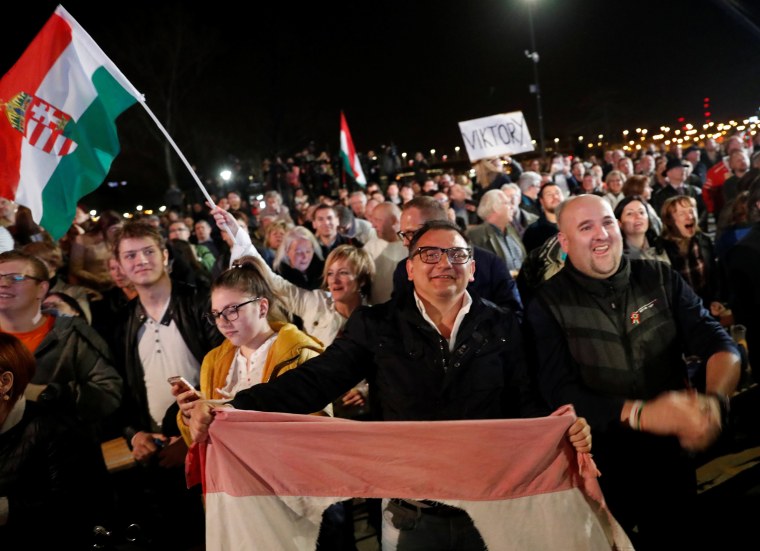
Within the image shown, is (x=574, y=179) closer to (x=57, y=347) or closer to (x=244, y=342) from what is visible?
(x=244, y=342)

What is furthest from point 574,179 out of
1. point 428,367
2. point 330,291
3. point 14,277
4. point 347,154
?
point 14,277

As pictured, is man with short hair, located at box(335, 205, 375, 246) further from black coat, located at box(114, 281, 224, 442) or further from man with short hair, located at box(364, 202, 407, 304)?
black coat, located at box(114, 281, 224, 442)

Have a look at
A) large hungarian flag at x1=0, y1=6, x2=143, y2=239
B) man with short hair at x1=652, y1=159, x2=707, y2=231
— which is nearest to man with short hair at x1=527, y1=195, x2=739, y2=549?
large hungarian flag at x1=0, y1=6, x2=143, y2=239

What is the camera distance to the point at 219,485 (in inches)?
98.3

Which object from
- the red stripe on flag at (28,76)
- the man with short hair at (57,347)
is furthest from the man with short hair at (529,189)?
the man with short hair at (57,347)

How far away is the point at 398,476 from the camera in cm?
248

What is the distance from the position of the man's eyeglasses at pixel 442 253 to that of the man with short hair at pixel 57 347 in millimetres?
2342

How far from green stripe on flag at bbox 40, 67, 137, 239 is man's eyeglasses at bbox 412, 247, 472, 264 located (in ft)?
10.0

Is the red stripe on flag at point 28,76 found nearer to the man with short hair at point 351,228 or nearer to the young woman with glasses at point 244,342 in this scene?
the young woman with glasses at point 244,342

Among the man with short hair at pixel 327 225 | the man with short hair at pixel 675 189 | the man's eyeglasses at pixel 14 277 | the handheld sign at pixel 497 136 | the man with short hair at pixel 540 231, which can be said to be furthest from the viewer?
the handheld sign at pixel 497 136

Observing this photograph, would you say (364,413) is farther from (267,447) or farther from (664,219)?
(664,219)

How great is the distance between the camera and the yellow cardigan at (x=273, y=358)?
10.6 ft

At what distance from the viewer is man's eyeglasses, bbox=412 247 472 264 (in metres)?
2.69

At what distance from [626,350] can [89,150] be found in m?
4.15
